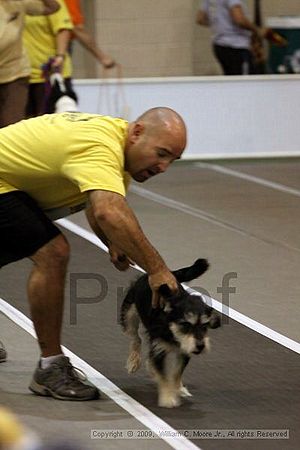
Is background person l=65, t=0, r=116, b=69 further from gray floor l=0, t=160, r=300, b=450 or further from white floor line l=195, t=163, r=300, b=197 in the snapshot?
white floor line l=195, t=163, r=300, b=197

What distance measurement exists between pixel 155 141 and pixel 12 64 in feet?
13.8

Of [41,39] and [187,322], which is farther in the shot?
[41,39]

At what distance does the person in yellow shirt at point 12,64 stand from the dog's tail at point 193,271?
3.97 metres

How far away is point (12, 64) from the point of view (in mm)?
8766

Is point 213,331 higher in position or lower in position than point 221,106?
higher

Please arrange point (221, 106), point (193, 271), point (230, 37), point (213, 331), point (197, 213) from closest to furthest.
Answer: point (193, 271), point (213, 331), point (197, 213), point (221, 106), point (230, 37)

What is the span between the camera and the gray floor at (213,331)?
479 cm

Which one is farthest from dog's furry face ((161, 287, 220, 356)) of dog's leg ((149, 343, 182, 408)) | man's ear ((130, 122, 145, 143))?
man's ear ((130, 122, 145, 143))

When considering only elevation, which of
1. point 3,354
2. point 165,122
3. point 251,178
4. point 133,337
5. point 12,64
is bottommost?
point 251,178

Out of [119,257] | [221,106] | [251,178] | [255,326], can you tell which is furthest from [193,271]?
[221,106]

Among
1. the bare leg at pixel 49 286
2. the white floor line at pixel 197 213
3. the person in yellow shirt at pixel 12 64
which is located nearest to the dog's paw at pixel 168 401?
the bare leg at pixel 49 286

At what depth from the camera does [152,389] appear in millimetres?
5172

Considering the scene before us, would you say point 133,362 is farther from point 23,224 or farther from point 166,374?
point 23,224

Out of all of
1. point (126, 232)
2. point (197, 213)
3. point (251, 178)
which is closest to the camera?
point (126, 232)
